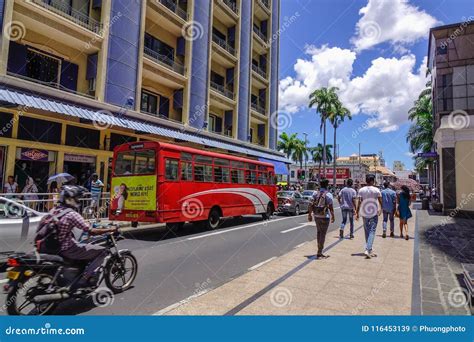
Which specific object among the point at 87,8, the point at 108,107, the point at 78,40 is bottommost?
the point at 108,107

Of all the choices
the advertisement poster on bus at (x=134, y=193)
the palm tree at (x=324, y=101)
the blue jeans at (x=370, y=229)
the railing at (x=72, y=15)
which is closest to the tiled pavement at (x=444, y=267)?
the blue jeans at (x=370, y=229)

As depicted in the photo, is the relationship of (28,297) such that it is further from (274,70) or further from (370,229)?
(274,70)

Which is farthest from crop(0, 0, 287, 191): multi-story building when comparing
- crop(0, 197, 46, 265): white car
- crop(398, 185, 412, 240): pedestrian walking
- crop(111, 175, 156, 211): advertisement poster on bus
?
crop(398, 185, 412, 240): pedestrian walking

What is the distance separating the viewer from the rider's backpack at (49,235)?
4.34 m

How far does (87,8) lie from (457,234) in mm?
18525

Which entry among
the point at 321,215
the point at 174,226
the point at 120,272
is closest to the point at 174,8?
the point at 174,226

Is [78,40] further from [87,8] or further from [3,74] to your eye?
[3,74]

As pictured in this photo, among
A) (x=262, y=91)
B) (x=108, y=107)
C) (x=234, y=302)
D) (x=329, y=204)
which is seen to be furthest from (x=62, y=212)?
(x=262, y=91)

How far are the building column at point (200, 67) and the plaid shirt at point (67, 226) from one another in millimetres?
17269

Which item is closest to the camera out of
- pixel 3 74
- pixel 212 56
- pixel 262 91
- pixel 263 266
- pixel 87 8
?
pixel 263 266

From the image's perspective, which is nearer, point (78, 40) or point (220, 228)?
point (220, 228)

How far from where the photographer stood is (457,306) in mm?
4617

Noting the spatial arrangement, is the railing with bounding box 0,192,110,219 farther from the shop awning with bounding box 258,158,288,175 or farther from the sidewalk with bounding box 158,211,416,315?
the shop awning with bounding box 258,158,288,175

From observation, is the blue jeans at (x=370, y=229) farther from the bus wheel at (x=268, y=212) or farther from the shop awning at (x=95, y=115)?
the shop awning at (x=95, y=115)
